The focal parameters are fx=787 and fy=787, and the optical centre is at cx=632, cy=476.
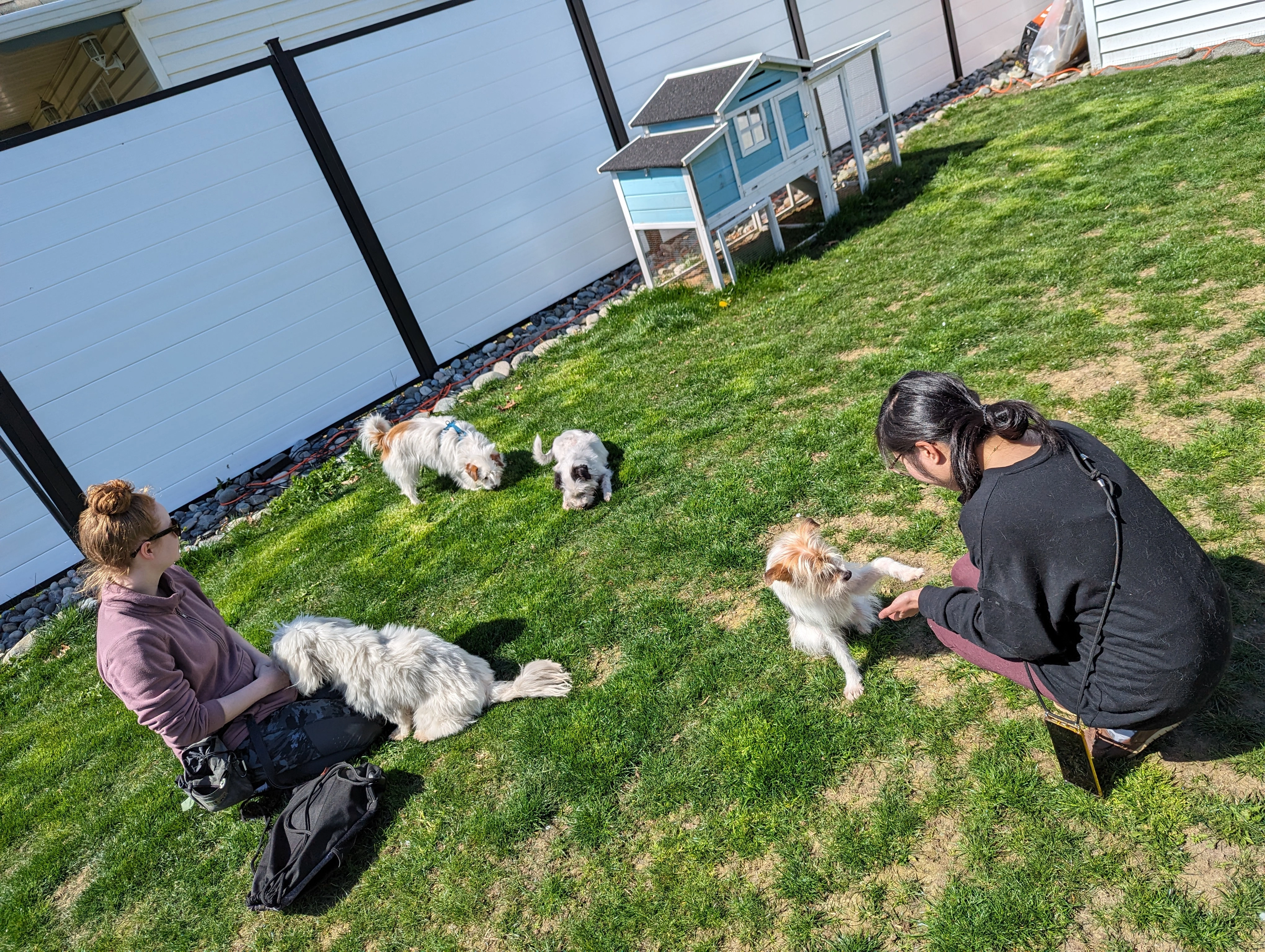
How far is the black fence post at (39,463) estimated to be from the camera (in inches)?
279

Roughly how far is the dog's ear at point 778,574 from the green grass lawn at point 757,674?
546mm

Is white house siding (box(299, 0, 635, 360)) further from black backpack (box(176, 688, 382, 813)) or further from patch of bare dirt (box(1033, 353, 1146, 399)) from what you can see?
patch of bare dirt (box(1033, 353, 1146, 399))

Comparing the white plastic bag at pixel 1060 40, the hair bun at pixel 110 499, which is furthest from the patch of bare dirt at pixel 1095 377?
the white plastic bag at pixel 1060 40

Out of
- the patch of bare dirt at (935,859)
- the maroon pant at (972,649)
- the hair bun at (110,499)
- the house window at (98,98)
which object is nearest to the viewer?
the patch of bare dirt at (935,859)

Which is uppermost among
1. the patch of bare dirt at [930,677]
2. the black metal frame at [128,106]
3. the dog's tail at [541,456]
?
the black metal frame at [128,106]

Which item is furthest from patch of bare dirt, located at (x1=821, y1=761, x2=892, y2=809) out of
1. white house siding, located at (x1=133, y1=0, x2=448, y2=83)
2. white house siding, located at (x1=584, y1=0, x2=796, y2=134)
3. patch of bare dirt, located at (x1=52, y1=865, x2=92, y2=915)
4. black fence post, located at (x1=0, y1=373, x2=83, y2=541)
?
white house siding, located at (x1=584, y1=0, x2=796, y2=134)

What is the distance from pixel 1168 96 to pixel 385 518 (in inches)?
372

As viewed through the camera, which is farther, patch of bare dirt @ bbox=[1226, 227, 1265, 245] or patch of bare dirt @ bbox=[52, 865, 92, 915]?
patch of bare dirt @ bbox=[1226, 227, 1265, 245]

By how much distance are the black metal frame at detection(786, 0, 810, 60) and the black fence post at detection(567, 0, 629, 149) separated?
11.4 feet

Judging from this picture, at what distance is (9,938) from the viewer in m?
3.89

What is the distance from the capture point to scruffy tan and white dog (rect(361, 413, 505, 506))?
20.1 feet

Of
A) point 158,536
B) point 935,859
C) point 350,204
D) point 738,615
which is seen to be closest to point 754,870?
point 935,859

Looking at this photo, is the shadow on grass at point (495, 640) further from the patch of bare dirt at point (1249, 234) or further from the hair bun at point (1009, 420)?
the patch of bare dirt at point (1249, 234)

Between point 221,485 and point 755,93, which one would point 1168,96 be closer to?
point 755,93
